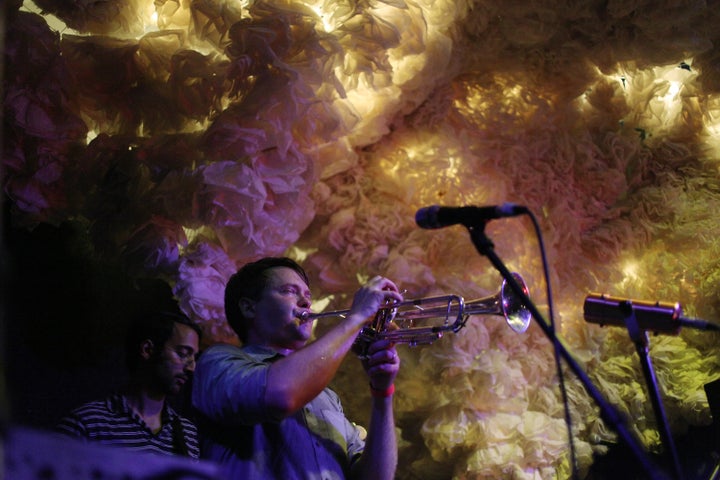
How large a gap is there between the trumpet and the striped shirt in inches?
31.1

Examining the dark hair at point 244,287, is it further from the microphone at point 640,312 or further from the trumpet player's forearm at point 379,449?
the microphone at point 640,312

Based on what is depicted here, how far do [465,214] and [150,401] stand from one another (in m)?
1.65

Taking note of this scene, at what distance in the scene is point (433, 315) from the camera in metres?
2.69

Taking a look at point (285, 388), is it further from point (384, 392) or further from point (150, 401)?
point (150, 401)

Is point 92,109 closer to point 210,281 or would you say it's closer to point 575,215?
point 210,281

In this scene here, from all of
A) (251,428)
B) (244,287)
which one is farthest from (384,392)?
(244,287)

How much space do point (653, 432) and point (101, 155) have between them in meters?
3.02

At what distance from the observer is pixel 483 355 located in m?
3.13

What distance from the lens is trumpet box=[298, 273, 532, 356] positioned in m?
2.50

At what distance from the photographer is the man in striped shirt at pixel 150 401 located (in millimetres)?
2465

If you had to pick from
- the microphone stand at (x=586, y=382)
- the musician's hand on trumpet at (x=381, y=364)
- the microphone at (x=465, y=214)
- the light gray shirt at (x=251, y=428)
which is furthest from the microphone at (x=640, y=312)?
the light gray shirt at (x=251, y=428)

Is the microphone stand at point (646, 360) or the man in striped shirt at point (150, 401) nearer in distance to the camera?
the microphone stand at point (646, 360)

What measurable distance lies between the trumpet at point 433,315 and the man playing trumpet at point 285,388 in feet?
0.20

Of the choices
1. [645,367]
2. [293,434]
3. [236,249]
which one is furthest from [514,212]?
[236,249]
